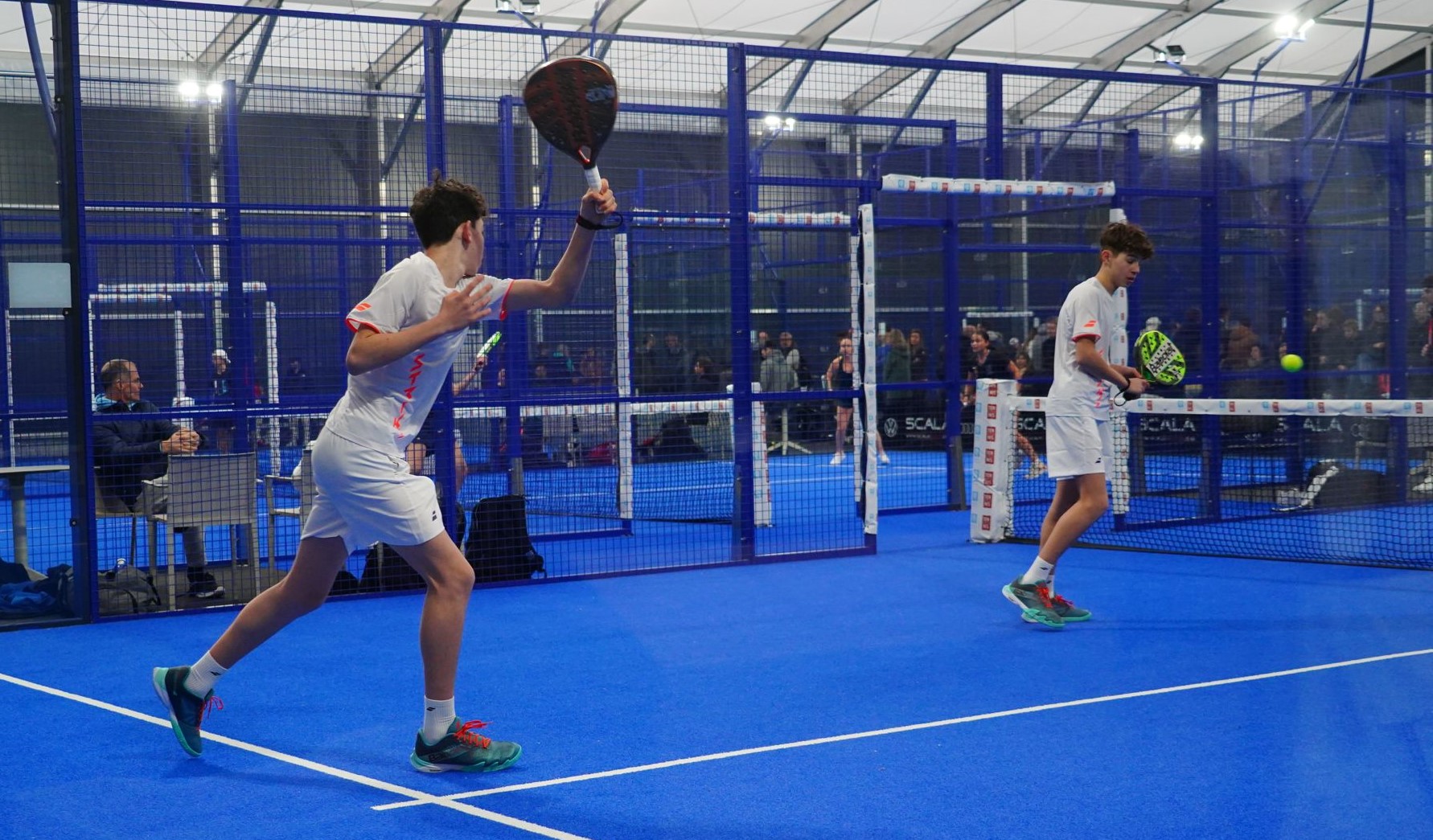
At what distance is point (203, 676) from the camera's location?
15.0ft

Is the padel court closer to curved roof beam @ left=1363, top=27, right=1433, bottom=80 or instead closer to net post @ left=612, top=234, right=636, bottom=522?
net post @ left=612, top=234, right=636, bottom=522

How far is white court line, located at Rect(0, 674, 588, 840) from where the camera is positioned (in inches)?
150

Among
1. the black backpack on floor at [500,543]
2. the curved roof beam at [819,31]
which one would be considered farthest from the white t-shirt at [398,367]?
the curved roof beam at [819,31]

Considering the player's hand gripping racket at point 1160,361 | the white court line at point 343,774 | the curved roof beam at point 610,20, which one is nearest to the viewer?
the white court line at point 343,774

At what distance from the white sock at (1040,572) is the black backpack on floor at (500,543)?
3.08 m

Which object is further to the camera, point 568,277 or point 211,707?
point 211,707

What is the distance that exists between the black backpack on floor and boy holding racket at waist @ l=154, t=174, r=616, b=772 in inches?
146

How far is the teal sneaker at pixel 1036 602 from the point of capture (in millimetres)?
6566

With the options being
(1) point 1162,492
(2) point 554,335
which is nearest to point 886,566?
(1) point 1162,492

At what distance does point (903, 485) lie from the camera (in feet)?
45.3

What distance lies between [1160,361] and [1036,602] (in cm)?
161

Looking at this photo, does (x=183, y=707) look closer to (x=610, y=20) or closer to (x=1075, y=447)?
(x=1075, y=447)

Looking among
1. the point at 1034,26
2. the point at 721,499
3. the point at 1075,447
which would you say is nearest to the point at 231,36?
the point at 721,499

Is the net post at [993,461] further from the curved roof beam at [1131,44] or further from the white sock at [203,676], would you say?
the curved roof beam at [1131,44]
